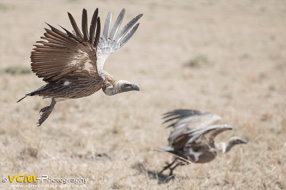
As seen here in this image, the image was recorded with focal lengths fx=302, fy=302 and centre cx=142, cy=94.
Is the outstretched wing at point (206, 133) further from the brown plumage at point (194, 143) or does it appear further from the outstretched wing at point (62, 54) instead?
the outstretched wing at point (62, 54)

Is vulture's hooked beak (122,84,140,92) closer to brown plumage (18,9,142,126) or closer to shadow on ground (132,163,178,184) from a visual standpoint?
brown plumage (18,9,142,126)

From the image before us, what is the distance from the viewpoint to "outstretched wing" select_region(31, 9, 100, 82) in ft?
9.62

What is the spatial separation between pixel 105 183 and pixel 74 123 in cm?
242

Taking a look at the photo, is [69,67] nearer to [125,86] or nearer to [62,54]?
[62,54]

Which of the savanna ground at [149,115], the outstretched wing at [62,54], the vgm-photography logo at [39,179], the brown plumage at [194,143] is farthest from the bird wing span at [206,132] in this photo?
the outstretched wing at [62,54]

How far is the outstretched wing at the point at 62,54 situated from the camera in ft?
9.62

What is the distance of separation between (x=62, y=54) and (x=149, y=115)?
4.38 meters

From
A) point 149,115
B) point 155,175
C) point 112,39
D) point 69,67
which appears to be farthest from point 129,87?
point 149,115

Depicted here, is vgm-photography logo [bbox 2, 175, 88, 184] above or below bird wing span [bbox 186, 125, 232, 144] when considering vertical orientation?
below

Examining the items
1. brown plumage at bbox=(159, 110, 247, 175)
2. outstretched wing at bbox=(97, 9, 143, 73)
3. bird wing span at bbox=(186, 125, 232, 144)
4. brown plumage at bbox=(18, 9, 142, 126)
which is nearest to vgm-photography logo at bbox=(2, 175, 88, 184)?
brown plumage at bbox=(18, 9, 142, 126)

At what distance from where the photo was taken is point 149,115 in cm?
729

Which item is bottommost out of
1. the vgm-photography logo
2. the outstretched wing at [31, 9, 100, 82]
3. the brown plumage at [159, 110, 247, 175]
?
the vgm-photography logo

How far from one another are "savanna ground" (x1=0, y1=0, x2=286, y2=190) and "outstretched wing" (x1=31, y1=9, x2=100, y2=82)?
5.47 ft

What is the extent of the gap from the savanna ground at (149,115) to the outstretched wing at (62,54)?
65.7 inches
